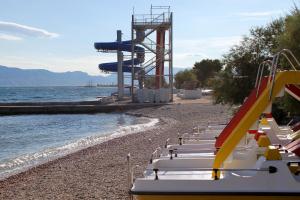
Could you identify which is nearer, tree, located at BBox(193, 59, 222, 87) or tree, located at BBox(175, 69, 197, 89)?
tree, located at BBox(175, 69, 197, 89)

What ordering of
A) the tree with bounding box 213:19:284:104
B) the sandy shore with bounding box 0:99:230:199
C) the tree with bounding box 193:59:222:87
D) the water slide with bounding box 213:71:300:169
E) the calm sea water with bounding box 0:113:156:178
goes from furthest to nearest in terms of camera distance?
1. the tree with bounding box 193:59:222:87
2. the tree with bounding box 213:19:284:104
3. the calm sea water with bounding box 0:113:156:178
4. the sandy shore with bounding box 0:99:230:199
5. the water slide with bounding box 213:71:300:169

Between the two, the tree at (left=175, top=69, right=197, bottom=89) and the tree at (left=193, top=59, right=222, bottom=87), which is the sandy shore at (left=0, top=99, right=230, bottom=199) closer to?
the tree at (left=175, top=69, right=197, bottom=89)

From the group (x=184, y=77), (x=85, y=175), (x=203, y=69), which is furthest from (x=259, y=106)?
(x=203, y=69)

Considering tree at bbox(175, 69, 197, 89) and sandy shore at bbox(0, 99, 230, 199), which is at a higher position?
tree at bbox(175, 69, 197, 89)

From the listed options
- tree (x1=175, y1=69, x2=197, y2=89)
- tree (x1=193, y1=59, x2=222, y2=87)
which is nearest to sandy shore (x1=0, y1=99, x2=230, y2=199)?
tree (x1=175, y1=69, x2=197, y2=89)

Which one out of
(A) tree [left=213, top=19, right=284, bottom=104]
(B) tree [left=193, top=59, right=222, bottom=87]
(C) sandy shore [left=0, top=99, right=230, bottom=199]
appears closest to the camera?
(C) sandy shore [left=0, top=99, right=230, bottom=199]

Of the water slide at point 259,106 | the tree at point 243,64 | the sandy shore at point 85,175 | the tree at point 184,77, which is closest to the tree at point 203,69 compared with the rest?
the tree at point 184,77

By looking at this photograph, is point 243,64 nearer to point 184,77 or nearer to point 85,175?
point 85,175

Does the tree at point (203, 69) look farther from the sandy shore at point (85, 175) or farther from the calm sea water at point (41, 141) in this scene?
the sandy shore at point (85, 175)

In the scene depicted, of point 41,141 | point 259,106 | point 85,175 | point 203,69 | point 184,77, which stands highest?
point 203,69

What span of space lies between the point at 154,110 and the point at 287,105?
30993 millimetres

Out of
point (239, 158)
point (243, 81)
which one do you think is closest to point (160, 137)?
point (243, 81)

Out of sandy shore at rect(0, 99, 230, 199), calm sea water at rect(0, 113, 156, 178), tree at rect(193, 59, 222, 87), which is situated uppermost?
tree at rect(193, 59, 222, 87)

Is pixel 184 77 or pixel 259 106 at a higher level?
pixel 184 77
